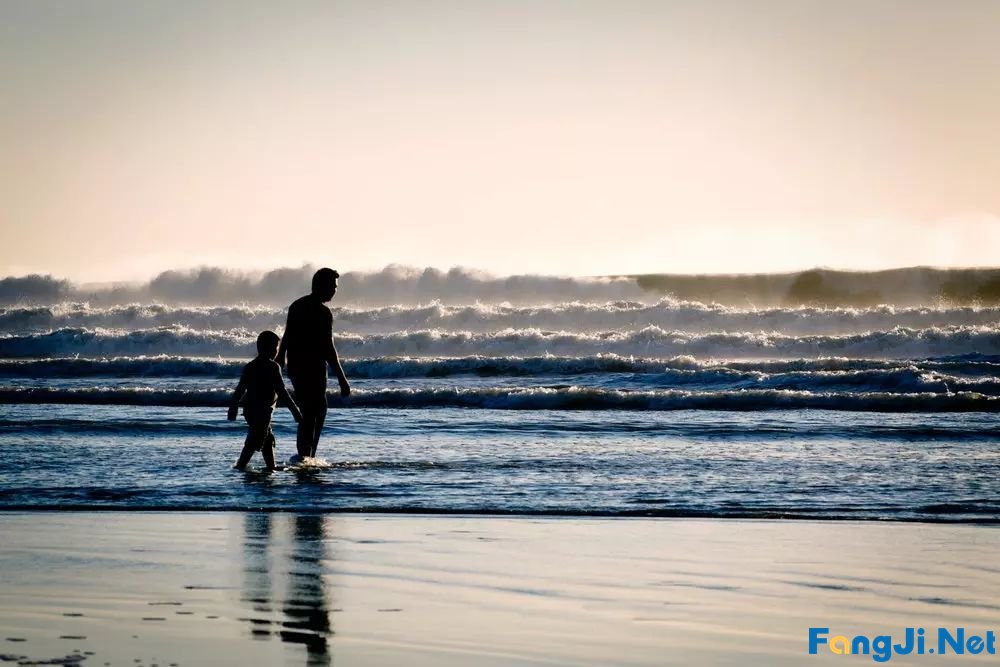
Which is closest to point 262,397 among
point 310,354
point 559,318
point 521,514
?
point 310,354

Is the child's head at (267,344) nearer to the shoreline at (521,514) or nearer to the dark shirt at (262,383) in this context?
the dark shirt at (262,383)

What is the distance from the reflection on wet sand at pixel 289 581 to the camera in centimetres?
423

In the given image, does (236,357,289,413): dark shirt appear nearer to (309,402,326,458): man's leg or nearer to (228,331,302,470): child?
(228,331,302,470): child

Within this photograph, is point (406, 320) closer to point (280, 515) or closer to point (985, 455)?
point (985, 455)

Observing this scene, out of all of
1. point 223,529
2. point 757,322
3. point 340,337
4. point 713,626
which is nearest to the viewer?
point 713,626

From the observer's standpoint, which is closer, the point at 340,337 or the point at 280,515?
the point at 280,515

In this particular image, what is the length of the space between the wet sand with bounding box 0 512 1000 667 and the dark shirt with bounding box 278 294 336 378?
9.66 feet

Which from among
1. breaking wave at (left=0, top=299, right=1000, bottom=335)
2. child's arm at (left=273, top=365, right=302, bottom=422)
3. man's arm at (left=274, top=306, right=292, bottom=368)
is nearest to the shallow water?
child's arm at (left=273, top=365, right=302, bottom=422)

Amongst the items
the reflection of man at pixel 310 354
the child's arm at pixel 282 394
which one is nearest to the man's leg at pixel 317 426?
the reflection of man at pixel 310 354

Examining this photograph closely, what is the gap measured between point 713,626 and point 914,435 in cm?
920

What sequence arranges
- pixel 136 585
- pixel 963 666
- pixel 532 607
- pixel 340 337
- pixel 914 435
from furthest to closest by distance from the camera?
1. pixel 340 337
2. pixel 914 435
3. pixel 136 585
4. pixel 532 607
5. pixel 963 666

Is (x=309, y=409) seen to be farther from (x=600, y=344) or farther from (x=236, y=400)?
(x=600, y=344)

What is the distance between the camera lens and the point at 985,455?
439 inches

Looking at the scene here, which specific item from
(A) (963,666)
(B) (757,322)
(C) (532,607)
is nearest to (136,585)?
(C) (532,607)
